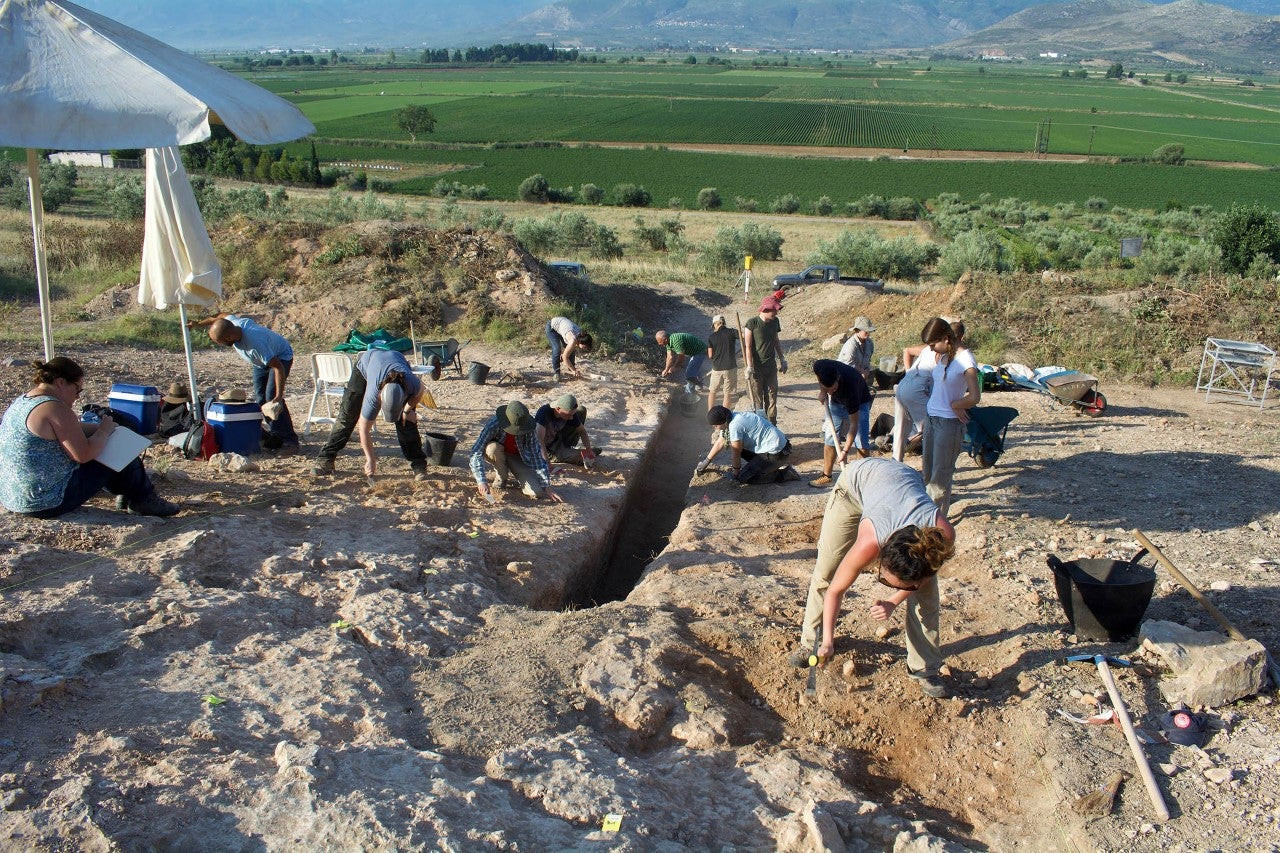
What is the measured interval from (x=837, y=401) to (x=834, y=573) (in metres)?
3.49

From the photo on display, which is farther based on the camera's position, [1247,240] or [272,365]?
[1247,240]

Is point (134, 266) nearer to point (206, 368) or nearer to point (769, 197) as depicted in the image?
point (206, 368)

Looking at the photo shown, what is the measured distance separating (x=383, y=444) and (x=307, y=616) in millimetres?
3500

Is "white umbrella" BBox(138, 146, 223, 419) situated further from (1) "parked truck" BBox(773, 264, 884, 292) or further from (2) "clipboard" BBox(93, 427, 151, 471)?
(1) "parked truck" BBox(773, 264, 884, 292)

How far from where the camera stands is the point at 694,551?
7.90 meters

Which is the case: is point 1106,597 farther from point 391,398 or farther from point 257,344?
point 257,344

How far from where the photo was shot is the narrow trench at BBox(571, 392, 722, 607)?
28.4 ft

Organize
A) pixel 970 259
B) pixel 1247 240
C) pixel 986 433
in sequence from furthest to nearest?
pixel 1247 240 < pixel 970 259 < pixel 986 433

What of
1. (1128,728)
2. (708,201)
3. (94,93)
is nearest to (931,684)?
(1128,728)

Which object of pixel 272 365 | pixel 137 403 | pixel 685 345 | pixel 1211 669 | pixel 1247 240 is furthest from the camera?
pixel 1247 240

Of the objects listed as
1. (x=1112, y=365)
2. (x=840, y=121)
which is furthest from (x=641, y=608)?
(x=840, y=121)

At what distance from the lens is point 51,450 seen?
6.21 m

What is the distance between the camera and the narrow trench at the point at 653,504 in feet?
28.4

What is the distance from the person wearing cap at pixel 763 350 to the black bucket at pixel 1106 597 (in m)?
4.46
